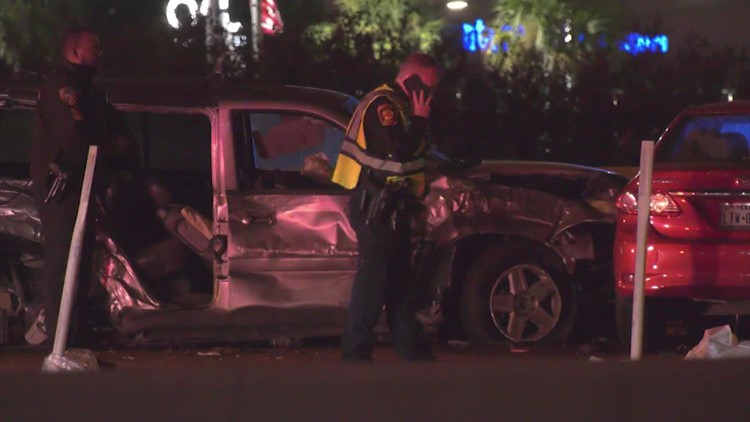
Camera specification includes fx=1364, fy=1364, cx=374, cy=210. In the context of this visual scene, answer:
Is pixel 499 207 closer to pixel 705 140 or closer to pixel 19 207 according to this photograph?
pixel 705 140

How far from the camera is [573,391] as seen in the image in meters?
4.73

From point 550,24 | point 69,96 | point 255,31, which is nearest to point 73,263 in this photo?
point 69,96

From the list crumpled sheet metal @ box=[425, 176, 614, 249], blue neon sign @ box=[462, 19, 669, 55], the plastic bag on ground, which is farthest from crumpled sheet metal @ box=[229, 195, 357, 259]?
blue neon sign @ box=[462, 19, 669, 55]

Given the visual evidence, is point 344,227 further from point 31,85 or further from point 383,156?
point 31,85

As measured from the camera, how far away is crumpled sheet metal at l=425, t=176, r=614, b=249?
8.52 meters

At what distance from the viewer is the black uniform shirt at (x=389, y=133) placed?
7098mm

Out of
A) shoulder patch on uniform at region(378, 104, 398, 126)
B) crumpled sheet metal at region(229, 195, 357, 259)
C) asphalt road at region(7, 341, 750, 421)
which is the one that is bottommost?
asphalt road at region(7, 341, 750, 421)

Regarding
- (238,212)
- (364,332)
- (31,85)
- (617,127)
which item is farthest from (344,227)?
(617,127)

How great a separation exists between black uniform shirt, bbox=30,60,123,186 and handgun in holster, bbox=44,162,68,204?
0.12ft

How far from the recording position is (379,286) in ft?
23.6

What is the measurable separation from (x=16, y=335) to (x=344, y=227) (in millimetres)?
2481

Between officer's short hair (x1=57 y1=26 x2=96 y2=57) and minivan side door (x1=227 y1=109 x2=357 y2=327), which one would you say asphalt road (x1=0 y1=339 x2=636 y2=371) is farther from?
officer's short hair (x1=57 y1=26 x2=96 y2=57)

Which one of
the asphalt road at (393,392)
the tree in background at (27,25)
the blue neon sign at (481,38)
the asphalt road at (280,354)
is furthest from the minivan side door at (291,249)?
the tree in background at (27,25)

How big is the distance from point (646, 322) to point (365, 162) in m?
2.54
